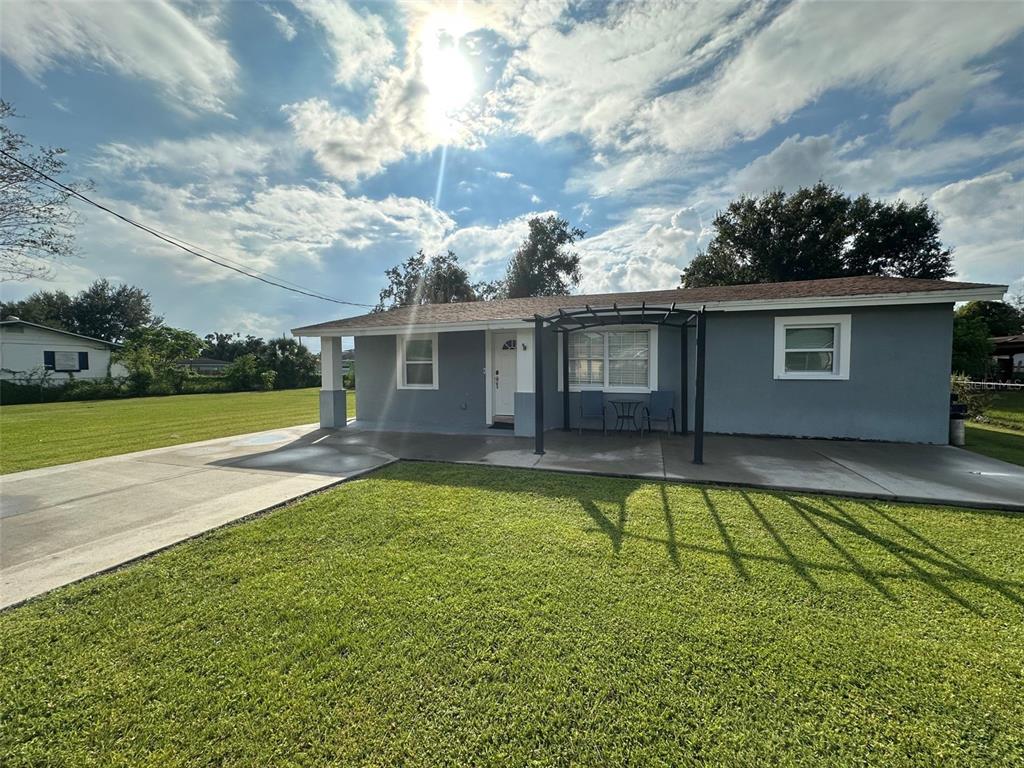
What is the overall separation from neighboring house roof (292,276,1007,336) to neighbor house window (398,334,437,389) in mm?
599

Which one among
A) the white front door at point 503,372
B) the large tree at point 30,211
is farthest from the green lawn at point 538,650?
the large tree at point 30,211

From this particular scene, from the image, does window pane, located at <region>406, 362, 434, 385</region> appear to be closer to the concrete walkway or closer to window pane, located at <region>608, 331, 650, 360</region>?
the concrete walkway

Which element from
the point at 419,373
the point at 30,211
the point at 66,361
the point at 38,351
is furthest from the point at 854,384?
the point at 66,361

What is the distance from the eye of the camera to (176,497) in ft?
16.6

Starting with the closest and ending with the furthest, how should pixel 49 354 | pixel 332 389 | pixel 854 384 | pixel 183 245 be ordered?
pixel 854 384 < pixel 332 389 < pixel 183 245 < pixel 49 354

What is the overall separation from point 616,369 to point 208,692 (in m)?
8.68

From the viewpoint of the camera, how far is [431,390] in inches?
407

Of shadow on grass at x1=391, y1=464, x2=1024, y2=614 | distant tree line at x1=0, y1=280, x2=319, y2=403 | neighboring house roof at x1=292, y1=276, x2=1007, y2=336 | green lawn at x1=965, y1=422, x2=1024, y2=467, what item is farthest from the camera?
distant tree line at x1=0, y1=280, x2=319, y2=403

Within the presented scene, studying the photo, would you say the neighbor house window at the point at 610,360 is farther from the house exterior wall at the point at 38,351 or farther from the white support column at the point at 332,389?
the house exterior wall at the point at 38,351

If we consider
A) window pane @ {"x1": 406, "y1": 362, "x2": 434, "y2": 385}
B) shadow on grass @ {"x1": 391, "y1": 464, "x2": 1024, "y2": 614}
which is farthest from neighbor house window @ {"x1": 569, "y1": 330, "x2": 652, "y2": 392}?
shadow on grass @ {"x1": 391, "y1": 464, "x2": 1024, "y2": 614}

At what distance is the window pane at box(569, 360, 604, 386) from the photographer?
962cm

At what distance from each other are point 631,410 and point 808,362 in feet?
11.9

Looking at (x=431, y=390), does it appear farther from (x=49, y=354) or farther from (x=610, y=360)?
(x=49, y=354)

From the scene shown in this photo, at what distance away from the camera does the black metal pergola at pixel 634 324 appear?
20.2 ft
